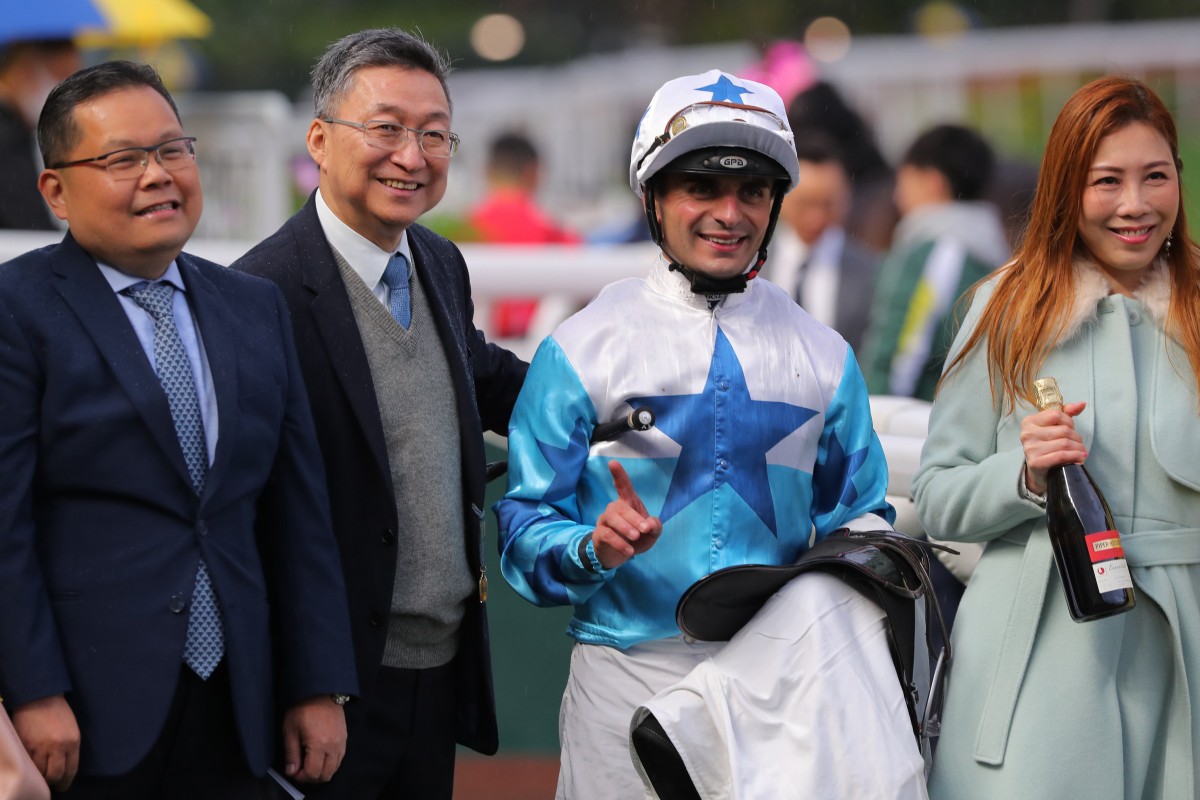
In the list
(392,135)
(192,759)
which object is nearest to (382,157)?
(392,135)

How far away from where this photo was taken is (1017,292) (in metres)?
3.24

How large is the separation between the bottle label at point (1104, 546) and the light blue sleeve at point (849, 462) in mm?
397

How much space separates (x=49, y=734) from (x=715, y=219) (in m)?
1.42

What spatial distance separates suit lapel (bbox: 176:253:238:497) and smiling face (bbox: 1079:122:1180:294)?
1.60 metres

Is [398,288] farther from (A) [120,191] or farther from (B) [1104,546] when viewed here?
(B) [1104,546]

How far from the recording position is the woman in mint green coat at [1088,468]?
302 centimetres

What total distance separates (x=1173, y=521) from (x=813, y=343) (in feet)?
2.41

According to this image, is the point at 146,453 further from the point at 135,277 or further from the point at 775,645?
the point at 775,645

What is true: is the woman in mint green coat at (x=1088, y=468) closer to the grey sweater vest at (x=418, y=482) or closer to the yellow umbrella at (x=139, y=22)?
the grey sweater vest at (x=418, y=482)

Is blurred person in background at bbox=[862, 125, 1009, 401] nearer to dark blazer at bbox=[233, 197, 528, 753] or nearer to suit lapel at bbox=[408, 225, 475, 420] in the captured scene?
suit lapel at bbox=[408, 225, 475, 420]

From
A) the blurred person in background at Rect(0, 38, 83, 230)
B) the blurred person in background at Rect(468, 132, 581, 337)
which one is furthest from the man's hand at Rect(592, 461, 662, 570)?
the blurred person in background at Rect(468, 132, 581, 337)

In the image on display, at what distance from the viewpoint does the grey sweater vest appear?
3.14m

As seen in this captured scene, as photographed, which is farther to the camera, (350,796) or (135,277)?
(350,796)

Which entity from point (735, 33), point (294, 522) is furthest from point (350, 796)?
point (735, 33)
